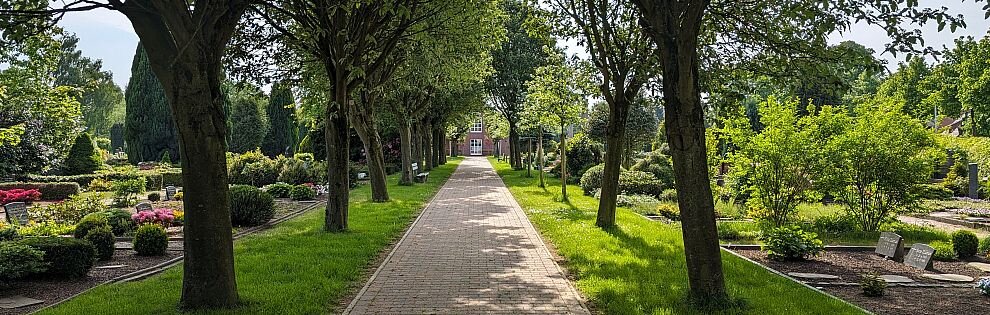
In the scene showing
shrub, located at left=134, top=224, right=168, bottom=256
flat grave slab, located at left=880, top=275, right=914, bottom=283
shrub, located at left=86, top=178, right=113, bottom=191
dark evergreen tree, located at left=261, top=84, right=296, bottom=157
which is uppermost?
dark evergreen tree, located at left=261, top=84, right=296, bottom=157

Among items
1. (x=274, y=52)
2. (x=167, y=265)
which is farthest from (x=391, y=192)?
(x=167, y=265)

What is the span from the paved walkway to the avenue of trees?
1577 mm

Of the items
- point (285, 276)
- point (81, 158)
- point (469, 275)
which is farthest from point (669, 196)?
point (81, 158)

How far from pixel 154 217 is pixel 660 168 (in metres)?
18.4

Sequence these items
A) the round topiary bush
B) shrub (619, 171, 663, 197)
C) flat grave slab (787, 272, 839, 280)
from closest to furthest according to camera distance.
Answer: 1. flat grave slab (787, 272, 839, 280)
2. the round topiary bush
3. shrub (619, 171, 663, 197)

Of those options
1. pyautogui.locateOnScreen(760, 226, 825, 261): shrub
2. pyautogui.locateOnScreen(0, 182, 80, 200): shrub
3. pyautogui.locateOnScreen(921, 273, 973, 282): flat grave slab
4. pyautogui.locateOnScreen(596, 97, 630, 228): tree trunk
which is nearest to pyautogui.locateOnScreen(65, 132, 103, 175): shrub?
pyautogui.locateOnScreen(0, 182, 80, 200): shrub

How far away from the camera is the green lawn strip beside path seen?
6621 millimetres

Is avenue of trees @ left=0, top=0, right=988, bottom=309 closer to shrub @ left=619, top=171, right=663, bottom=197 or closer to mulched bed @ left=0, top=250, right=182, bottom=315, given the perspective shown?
mulched bed @ left=0, top=250, right=182, bottom=315

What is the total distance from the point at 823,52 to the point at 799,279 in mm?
2953

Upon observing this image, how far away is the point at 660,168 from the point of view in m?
25.9

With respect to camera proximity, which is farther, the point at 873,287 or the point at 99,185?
the point at 99,185

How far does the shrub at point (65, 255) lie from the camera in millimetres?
8258

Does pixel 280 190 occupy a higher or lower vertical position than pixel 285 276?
higher

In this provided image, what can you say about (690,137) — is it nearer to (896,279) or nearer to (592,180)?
(896,279)
